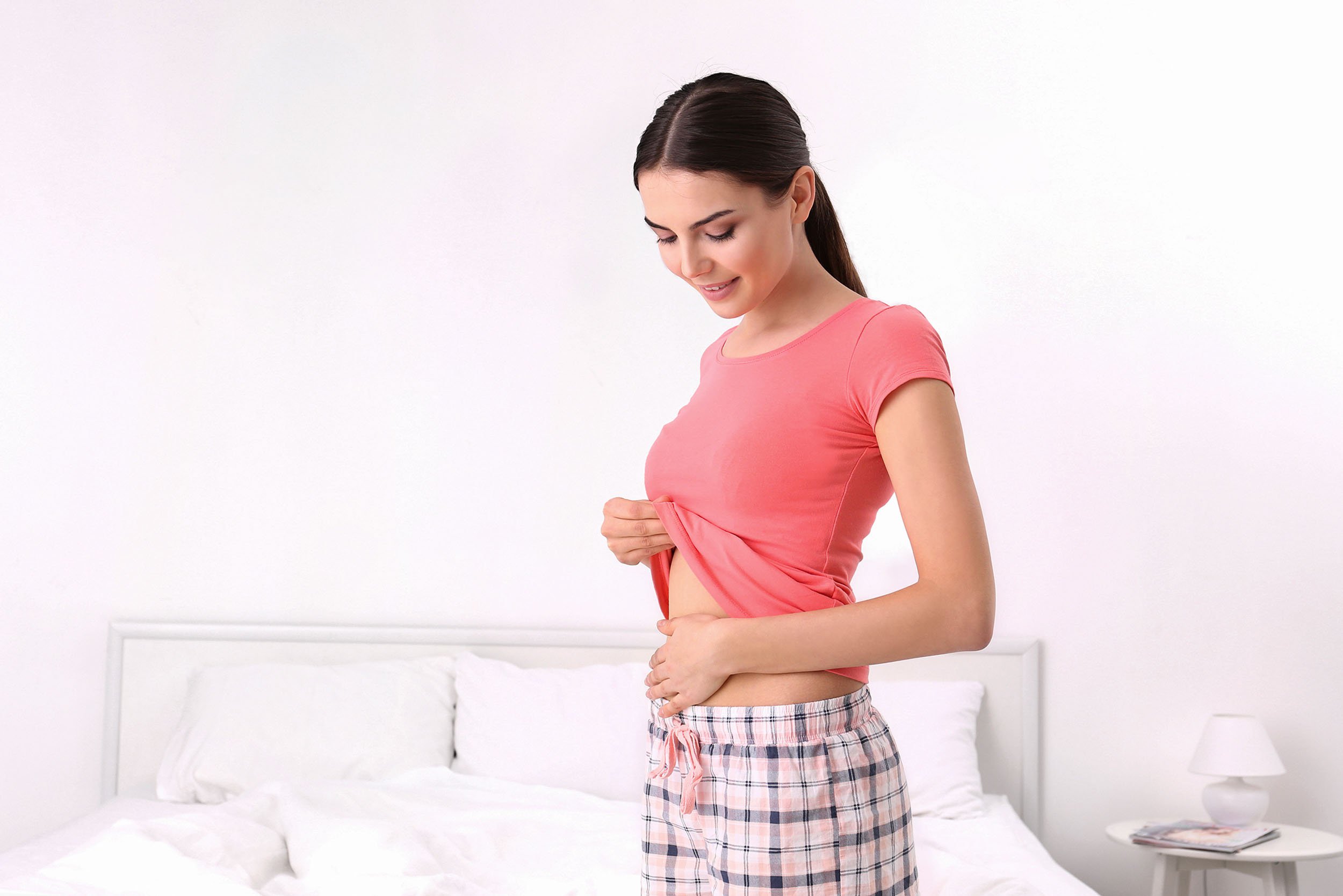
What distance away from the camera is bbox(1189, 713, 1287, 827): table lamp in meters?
2.52

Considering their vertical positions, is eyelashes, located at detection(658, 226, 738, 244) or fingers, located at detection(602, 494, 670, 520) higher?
eyelashes, located at detection(658, 226, 738, 244)

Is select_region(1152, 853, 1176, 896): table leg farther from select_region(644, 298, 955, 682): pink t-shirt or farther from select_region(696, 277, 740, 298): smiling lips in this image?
select_region(696, 277, 740, 298): smiling lips

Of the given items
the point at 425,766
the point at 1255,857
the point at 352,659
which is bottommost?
the point at 1255,857

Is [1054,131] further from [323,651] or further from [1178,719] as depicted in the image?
[323,651]

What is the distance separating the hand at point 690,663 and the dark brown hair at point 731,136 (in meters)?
0.35

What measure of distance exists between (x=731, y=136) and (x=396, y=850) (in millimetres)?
1403

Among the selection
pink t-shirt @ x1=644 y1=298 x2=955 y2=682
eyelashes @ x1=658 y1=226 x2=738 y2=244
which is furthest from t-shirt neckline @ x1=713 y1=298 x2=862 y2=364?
eyelashes @ x1=658 y1=226 x2=738 y2=244

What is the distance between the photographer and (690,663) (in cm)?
89

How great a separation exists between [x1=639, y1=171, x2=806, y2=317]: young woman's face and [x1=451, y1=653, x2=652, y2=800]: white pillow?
1822 millimetres

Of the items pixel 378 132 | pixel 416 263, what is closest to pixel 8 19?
pixel 378 132

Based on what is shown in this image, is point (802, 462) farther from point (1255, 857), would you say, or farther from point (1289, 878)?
point (1289, 878)

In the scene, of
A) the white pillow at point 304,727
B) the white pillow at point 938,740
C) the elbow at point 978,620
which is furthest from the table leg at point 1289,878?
the elbow at point 978,620

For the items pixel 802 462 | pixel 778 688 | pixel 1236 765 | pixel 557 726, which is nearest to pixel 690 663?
pixel 778 688

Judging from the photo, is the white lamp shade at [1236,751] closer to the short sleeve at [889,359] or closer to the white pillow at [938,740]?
the white pillow at [938,740]
